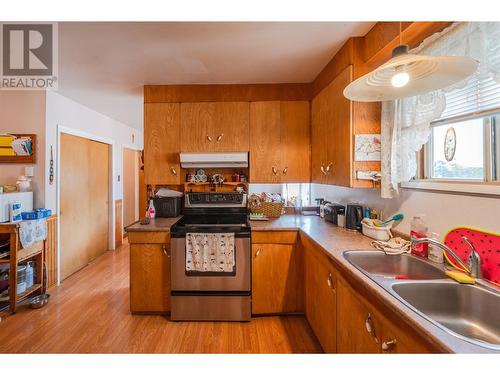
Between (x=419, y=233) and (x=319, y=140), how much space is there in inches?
49.9

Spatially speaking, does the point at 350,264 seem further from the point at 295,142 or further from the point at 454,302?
the point at 295,142

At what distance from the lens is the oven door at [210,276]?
2191 mm

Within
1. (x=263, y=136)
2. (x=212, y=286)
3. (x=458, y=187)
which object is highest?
(x=263, y=136)

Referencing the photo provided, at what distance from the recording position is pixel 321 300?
1.78m

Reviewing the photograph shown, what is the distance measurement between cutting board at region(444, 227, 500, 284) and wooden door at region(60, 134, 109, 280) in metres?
3.97

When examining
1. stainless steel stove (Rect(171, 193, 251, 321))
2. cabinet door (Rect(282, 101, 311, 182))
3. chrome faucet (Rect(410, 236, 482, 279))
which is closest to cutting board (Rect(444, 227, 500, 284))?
chrome faucet (Rect(410, 236, 482, 279))

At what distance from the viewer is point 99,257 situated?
3.97m

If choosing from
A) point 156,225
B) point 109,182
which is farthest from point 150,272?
point 109,182

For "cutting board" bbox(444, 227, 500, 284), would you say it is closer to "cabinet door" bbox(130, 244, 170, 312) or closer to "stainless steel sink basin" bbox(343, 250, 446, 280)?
"stainless steel sink basin" bbox(343, 250, 446, 280)

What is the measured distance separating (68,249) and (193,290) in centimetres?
224

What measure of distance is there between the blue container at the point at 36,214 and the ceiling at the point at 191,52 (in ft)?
4.52

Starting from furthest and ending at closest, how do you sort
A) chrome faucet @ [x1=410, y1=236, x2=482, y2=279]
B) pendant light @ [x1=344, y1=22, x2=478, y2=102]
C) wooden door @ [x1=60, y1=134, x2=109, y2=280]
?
wooden door @ [x1=60, y1=134, x2=109, y2=280] < chrome faucet @ [x1=410, y1=236, x2=482, y2=279] < pendant light @ [x1=344, y1=22, x2=478, y2=102]

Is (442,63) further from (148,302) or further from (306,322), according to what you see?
(148,302)

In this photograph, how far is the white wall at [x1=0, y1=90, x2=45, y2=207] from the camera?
2.70 meters
